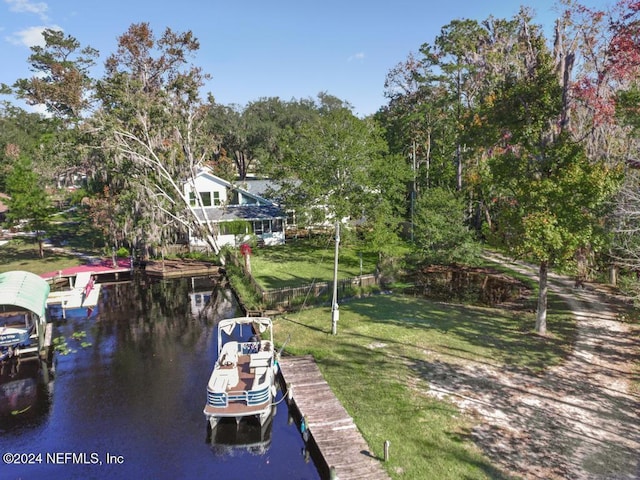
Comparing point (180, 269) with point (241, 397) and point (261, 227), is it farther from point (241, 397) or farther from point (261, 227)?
point (241, 397)

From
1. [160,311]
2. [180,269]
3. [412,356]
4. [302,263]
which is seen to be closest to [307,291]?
[412,356]

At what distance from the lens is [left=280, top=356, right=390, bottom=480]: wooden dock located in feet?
42.4

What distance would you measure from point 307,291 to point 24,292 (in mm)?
15844

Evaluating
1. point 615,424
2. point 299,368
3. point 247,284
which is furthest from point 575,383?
point 247,284

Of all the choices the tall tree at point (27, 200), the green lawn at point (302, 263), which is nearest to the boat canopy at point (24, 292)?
the green lawn at point (302, 263)

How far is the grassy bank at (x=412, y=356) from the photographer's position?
13.4m

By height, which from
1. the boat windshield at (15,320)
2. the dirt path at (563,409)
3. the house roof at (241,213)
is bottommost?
the dirt path at (563,409)

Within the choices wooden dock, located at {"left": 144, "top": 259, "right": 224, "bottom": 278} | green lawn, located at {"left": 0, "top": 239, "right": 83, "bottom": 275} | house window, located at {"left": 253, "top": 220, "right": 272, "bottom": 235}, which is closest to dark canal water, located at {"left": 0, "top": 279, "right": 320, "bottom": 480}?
wooden dock, located at {"left": 144, "top": 259, "right": 224, "bottom": 278}

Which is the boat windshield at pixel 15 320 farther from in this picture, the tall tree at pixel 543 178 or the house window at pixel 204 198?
the tall tree at pixel 543 178

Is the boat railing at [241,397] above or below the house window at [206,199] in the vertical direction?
below

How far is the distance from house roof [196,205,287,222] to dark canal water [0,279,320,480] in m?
21.5

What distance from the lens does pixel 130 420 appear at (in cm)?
1673

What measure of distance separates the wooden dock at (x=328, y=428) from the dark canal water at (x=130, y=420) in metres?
0.87

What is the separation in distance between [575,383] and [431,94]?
131ft
